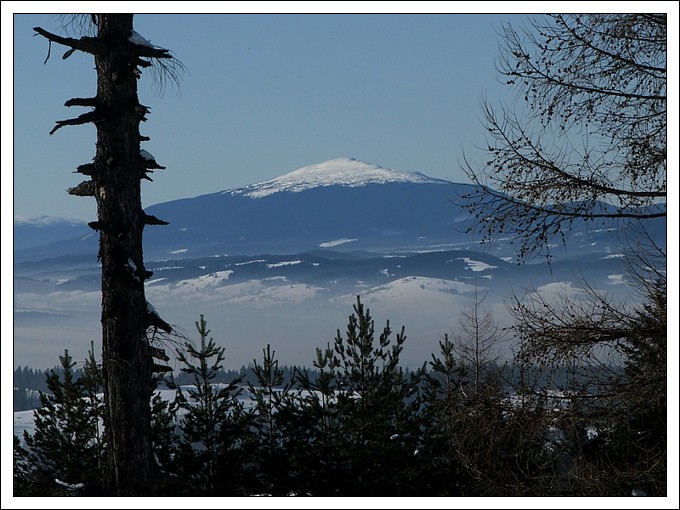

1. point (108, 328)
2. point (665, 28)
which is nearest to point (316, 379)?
point (108, 328)

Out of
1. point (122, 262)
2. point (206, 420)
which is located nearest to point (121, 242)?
point (122, 262)

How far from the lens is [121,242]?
973 centimetres

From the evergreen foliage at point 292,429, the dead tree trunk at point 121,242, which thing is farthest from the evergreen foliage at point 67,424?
the dead tree trunk at point 121,242

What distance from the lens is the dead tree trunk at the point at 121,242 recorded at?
9.73 m

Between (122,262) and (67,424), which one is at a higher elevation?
(122,262)

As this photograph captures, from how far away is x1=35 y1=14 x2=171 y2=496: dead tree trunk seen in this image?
973 cm

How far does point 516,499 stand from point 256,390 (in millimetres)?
7327

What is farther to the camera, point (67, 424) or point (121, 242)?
point (67, 424)

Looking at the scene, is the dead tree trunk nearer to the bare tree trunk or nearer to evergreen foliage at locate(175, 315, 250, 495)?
the bare tree trunk

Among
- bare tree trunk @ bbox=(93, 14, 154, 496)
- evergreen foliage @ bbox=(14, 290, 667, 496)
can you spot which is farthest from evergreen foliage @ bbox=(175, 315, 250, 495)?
bare tree trunk @ bbox=(93, 14, 154, 496)

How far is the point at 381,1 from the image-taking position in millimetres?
9680

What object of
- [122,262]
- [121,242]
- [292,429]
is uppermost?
[121,242]

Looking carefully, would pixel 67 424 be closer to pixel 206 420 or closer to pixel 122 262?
pixel 206 420

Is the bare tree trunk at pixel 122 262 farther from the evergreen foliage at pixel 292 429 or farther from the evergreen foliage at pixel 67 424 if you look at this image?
the evergreen foliage at pixel 67 424
